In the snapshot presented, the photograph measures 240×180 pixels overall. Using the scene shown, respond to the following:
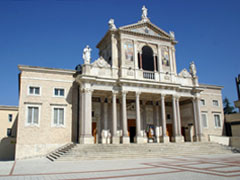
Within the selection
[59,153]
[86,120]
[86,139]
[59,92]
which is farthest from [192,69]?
[59,153]

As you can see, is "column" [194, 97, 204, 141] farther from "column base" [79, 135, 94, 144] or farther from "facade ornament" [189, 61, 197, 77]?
"column base" [79, 135, 94, 144]

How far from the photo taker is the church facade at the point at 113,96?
82.8 feet

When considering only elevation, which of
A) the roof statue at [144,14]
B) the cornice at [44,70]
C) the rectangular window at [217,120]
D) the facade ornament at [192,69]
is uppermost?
the roof statue at [144,14]

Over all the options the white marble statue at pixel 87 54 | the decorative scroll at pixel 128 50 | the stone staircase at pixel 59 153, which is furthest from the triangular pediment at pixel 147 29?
the stone staircase at pixel 59 153

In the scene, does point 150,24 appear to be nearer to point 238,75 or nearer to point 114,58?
point 114,58

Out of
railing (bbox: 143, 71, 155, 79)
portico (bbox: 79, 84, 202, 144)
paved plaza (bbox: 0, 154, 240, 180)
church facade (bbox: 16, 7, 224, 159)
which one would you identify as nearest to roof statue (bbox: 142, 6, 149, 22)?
church facade (bbox: 16, 7, 224, 159)

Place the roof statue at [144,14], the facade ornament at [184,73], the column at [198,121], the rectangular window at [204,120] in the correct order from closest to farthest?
the column at [198,121] < the roof statue at [144,14] < the facade ornament at [184,73] < the rectangular window at [204,120]

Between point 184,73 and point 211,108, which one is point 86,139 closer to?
point 184,73

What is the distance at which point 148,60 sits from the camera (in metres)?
30.9

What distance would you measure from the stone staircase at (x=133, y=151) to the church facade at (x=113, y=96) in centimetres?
197

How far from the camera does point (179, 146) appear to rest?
2559 cm

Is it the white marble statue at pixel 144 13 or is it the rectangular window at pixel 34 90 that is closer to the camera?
the rectangular window at pixel 34 90

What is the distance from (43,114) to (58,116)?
1.74 m

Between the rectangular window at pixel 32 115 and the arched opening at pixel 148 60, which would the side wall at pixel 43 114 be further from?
the arched opening at pixel 148 60
